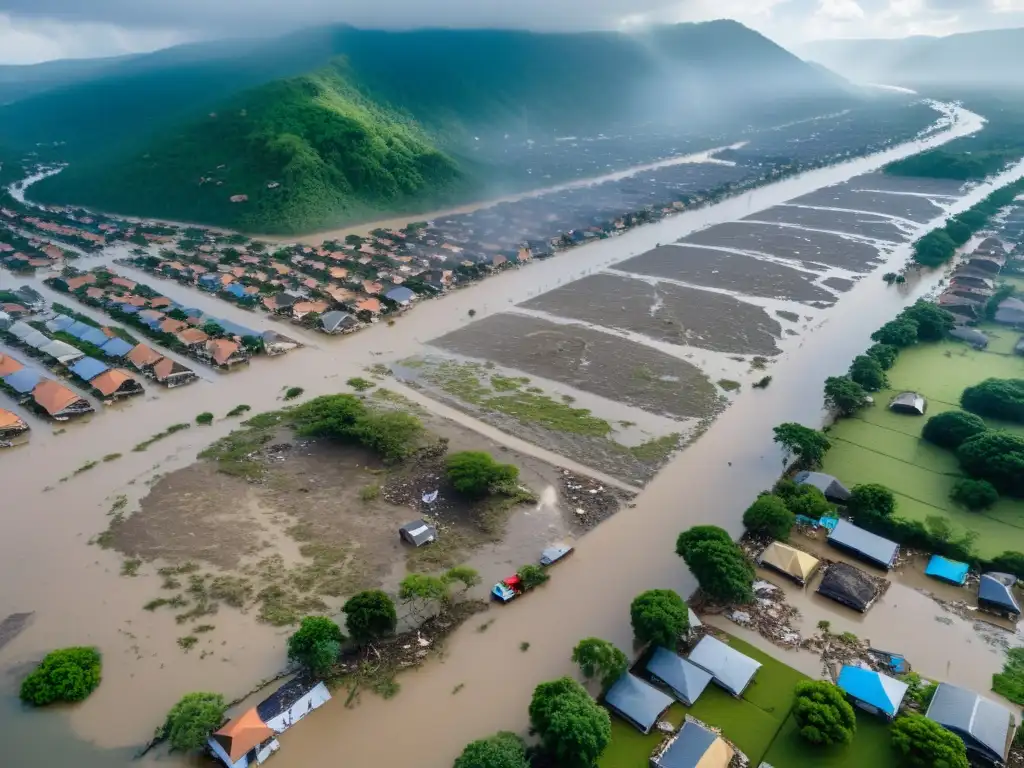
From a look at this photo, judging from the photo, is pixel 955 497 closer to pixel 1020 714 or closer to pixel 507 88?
pixel 1020 714

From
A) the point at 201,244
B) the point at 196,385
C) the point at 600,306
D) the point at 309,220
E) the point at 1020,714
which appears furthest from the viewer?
the point at 309,220

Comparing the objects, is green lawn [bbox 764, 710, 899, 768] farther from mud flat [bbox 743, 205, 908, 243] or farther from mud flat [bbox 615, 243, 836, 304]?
mud flat [bbox 743, 205, 908, 243]

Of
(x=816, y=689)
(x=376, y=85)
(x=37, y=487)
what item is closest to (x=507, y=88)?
(x=376, y=85)

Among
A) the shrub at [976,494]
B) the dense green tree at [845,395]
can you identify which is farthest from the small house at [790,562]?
the dense green tree at [845,395]

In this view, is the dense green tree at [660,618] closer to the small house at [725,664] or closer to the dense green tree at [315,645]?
the small house at [725,664]

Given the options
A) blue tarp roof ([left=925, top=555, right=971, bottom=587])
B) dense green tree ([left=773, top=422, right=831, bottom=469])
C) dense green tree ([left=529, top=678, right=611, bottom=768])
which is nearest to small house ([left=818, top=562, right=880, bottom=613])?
blue tarp roof ([left=925, top=555, right=971, bottom=587])
